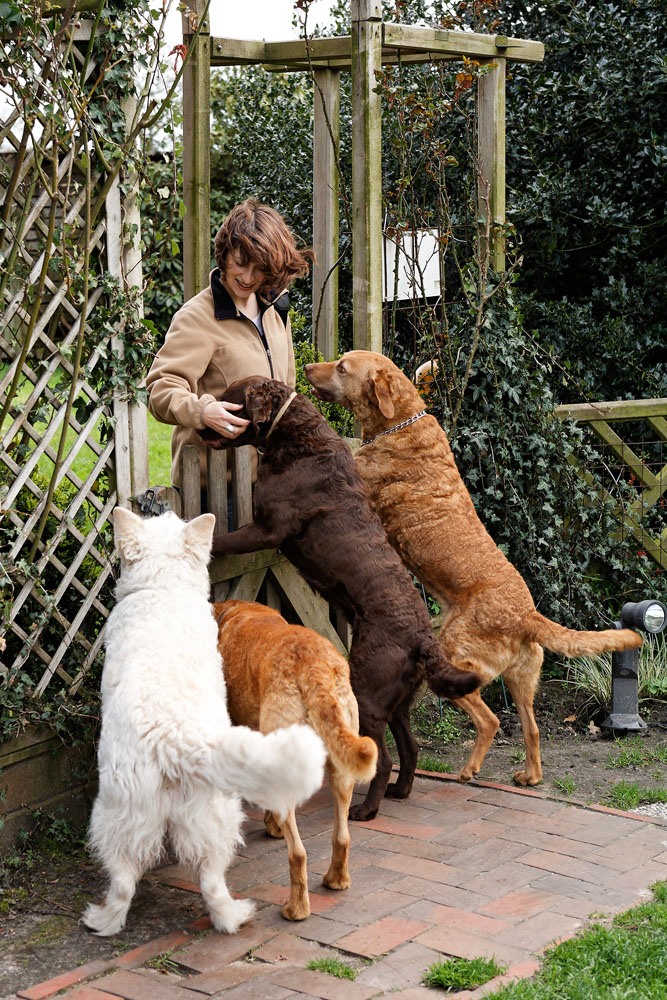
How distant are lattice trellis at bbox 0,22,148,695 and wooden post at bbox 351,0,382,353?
1652mm

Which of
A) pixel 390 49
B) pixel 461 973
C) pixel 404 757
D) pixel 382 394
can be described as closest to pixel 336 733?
pixel 461 973

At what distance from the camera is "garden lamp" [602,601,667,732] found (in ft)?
19.2

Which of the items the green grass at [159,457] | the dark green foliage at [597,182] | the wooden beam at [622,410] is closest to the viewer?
the wooden beam at [622,410]

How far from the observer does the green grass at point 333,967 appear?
3.35m

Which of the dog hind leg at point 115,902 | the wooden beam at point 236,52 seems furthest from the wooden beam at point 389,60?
the dog hind leg at point 115,902

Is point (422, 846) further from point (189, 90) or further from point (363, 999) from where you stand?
point (189, 90)

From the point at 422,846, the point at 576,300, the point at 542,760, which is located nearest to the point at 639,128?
the point at 576,300

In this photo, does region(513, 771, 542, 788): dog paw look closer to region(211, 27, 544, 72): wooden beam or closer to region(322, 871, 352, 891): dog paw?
region(322, 871, 352, 891): dog paw

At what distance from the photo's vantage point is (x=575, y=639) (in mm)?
4918

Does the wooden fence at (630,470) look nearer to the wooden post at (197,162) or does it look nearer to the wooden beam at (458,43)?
the wooden beam at (458,43)

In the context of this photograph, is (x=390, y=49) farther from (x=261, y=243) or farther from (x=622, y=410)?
(x=622, y=410)

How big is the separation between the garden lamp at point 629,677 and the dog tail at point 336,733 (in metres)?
2.54

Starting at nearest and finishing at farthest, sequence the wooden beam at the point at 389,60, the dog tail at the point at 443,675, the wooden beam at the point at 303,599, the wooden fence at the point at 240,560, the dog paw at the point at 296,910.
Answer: the dog paw at the point at 296,910, the dog tail at the point at 443,675, the wooden fence at the point at 240,560, the wooden beam at the point at 303,599, the wooden beam at the point at 389,60

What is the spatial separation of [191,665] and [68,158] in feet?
6.50
